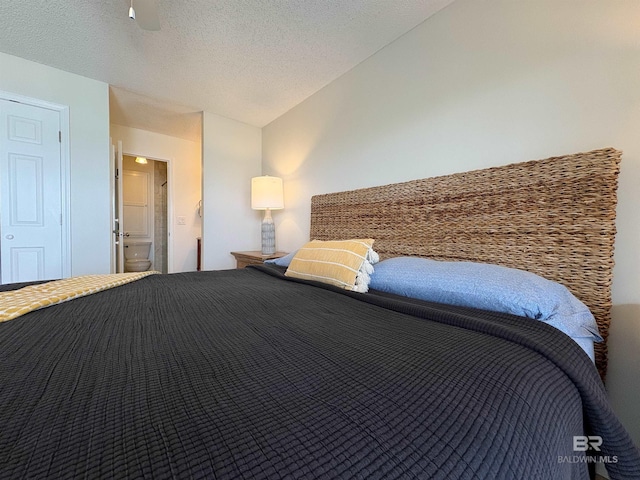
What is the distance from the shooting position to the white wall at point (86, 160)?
2488 millimetres

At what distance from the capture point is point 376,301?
1.13 m

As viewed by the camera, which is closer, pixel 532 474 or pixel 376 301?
pixel 532 474

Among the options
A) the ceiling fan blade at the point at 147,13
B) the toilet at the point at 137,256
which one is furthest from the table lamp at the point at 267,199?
the toilet at the point at 137,256

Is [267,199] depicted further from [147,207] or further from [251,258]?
[147,207]

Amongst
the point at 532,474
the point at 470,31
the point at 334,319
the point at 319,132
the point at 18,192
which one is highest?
the point at 470,31

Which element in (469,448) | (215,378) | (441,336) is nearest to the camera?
(469,448)

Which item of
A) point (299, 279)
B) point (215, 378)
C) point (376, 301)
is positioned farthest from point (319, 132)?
point (215, 378)

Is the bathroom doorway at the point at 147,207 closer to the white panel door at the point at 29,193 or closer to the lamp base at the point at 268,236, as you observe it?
the white panel door at the point at 29,193

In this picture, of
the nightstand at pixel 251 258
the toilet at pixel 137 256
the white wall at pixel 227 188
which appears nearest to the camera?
the nightstand at pixel 251 258

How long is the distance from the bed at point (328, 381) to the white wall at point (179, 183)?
3120mm

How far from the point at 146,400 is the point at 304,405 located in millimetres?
270

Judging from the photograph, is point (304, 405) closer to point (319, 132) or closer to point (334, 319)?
point (334, 319)

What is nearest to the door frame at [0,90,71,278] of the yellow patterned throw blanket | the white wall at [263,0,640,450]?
the yellow patterned throw blanket

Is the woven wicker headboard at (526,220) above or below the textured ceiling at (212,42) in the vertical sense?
below
